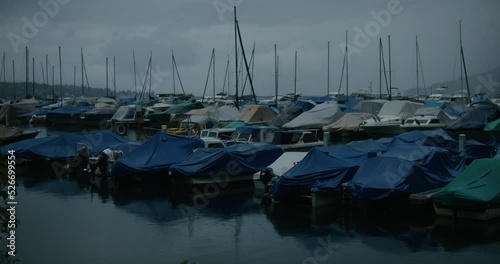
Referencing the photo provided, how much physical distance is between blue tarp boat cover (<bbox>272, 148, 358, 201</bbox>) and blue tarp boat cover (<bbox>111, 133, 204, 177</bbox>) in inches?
275

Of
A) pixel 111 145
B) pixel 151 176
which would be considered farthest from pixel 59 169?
pixel 151 176

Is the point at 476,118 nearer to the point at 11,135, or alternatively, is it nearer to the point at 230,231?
the point at 230,231

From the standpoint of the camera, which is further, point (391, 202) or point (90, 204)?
point (90, 204)

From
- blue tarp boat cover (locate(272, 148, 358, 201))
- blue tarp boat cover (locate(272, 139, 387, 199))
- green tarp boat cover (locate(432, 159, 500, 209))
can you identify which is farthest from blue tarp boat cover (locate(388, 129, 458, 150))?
green tarp boat cover (locate(432, 159, 500, 209))

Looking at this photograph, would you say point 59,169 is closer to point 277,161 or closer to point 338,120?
point 277,161

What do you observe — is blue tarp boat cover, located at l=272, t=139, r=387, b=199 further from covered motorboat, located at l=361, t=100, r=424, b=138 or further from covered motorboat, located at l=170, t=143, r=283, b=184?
covered motorboat, located at l=361, t=100, r=424, b=138

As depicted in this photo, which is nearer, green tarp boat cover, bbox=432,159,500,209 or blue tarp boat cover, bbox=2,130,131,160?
green tarp boat cover, bbox=432,159,500,209

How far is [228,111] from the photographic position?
192 ft

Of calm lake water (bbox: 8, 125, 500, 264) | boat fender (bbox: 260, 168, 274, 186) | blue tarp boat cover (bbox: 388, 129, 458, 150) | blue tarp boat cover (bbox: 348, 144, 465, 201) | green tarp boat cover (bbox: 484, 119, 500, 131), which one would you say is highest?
green tarp boat cover (bbox: 484, 119, 500, 131)

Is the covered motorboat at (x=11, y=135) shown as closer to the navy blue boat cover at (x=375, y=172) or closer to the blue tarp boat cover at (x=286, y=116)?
the blue tarp boat cover at (x=286, y=116)

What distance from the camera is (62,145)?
34312 mm

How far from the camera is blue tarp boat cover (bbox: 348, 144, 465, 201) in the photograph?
2075 cm

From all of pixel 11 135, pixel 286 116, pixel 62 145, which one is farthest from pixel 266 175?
pixel 286 116

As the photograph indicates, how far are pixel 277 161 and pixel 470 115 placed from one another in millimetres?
23654
